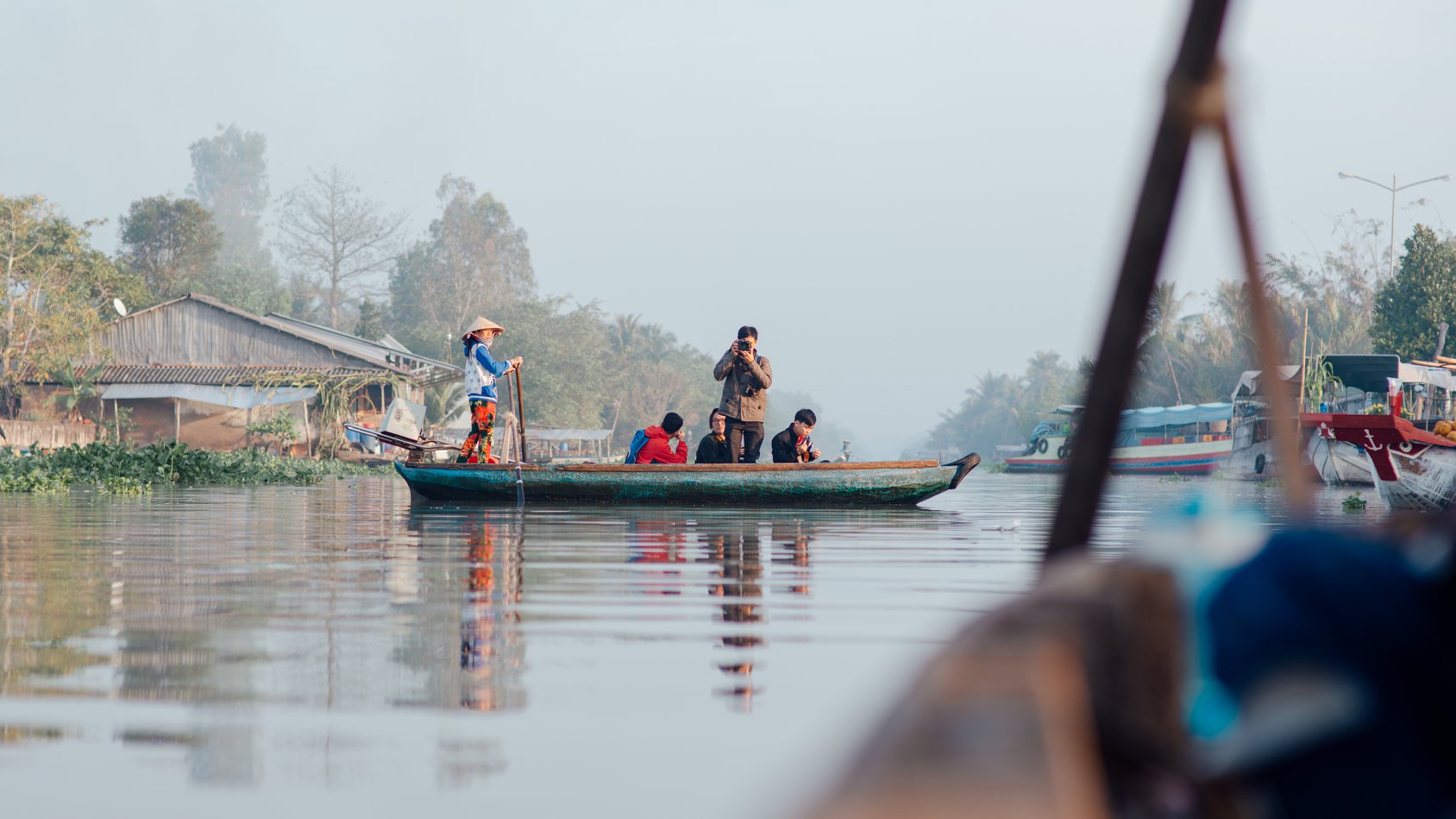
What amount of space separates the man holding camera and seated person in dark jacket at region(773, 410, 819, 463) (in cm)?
24

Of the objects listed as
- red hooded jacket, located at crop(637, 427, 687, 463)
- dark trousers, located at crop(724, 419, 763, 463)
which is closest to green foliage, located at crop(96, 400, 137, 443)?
red hooded jacket, located at crop(637, 427, 687, 463)

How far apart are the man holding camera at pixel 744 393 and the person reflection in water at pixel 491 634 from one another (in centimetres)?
617

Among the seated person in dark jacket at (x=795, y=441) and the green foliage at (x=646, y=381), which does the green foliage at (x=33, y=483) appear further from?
the green foliage at (x=646, y=381)

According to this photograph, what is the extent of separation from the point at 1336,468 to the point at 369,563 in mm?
22691

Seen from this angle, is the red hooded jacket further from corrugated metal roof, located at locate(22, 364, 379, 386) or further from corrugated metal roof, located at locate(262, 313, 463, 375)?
corrugated metal roof, located at locate(22, 364, 379, 386)

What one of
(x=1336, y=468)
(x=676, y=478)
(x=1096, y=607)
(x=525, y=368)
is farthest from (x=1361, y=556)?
(x=525, y=368)

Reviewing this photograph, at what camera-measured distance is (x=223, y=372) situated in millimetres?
33844

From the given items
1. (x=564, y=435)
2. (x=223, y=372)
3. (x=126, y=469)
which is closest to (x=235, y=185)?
(x=564, y=435)

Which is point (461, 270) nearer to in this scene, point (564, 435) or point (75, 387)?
point (564, 435)

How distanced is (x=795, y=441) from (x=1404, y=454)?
695 centimetres

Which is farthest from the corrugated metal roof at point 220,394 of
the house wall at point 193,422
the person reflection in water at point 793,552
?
the person reflection in water at point 793,552

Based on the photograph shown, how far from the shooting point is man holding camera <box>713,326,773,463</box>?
13.7 metres

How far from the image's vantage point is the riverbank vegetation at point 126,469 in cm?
1670

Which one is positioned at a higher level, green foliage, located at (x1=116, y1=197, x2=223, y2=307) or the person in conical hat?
green foliage, located at (x1=116, y1=197, x2=223, y2=307)
